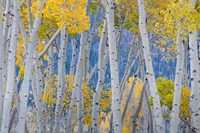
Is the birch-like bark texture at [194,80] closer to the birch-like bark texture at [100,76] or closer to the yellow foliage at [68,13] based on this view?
the yellow foliage at [68,13]

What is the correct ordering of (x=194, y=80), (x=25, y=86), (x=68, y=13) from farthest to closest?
(x=25, y=86) → (x=194, y=80) → (x=68, y=13)

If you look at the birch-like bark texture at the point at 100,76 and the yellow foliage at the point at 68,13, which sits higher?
the yellow foliage at the point at 68,13

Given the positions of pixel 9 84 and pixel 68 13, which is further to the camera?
pixel 9 84

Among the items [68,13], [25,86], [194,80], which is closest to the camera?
[68,13]

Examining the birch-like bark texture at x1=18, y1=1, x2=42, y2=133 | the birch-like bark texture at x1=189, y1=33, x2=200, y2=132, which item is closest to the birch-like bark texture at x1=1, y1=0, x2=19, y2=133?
the birch-like bark texture at x1=18, y1=1, x2=42, y2=133

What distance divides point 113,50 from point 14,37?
264 cm

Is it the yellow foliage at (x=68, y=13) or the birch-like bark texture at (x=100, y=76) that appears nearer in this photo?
the yellow foliage at (x=68, y=13)

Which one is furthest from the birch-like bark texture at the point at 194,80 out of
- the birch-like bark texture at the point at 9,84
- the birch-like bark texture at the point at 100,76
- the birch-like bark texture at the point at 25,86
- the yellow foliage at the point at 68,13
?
the birch-like bark texture at the point at 9,84

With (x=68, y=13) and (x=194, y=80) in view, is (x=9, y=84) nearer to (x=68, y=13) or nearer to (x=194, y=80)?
(x=68, y=13)

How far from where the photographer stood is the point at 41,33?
647 inches

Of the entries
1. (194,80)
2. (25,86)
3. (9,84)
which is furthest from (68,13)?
(194,80)

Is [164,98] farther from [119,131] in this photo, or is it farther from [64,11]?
[64,11]

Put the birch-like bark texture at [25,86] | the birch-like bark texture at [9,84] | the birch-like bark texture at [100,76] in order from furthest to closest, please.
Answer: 1. the birch-like bark texture at [100,76]
2. the birch-like bark texture at [25,86]
3. the birch-like bark texture at [9,84]

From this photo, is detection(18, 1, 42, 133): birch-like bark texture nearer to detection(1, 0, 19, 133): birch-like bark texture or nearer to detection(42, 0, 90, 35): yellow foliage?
detection(1, 0, 19, 133): birch-like bark texture
